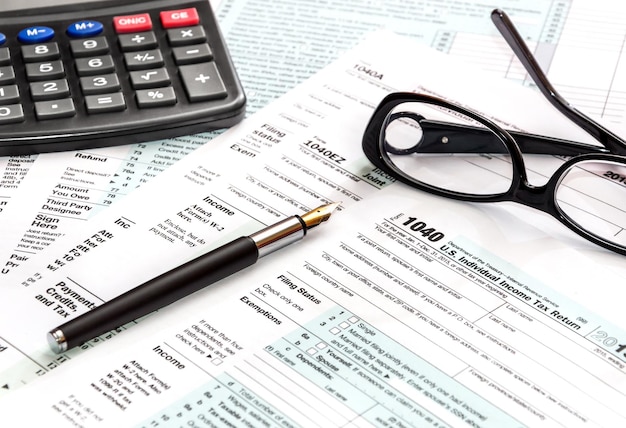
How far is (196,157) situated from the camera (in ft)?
1.69

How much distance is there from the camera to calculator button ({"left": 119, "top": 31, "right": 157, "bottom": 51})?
1.80 ft

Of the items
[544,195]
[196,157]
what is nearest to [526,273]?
[544,195]

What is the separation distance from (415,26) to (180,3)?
0.18m

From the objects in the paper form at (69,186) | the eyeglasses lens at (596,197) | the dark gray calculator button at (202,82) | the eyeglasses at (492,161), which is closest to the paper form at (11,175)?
the paper form at (69,186)

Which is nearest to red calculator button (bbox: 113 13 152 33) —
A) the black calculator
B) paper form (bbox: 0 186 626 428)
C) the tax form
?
the black calculator

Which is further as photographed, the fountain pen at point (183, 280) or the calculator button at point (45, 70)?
the calculator button at point (45, 70)

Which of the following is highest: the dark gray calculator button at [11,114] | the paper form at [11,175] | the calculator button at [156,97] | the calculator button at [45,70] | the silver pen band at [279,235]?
the calculator button at [45,70]

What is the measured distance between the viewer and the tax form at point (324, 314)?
375 mm

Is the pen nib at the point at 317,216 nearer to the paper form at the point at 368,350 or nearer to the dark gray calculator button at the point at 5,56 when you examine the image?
the paper form at the point at 368,350

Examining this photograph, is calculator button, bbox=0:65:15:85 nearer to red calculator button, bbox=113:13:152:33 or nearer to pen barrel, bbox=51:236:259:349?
red calculator button, bbox=113:13:152:33

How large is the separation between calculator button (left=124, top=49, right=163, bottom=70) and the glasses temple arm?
0.24 metres

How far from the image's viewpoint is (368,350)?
0.40 metres

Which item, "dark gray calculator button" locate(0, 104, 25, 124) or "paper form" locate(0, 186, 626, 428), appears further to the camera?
"dark gray calculator button" locate(0, 104, 25, 124)

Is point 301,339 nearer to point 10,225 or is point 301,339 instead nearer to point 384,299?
point 384,299
